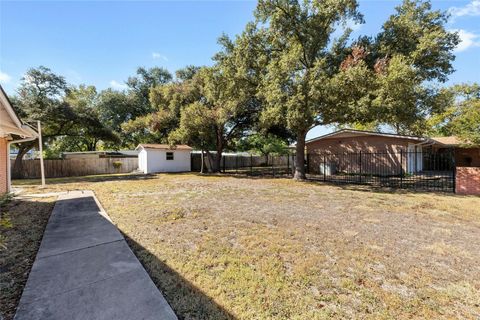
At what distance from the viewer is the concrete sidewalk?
215cm

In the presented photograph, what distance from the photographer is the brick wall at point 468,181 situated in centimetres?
859

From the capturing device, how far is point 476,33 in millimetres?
10172

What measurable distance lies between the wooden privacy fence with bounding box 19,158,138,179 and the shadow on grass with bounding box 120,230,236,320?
19761 mm

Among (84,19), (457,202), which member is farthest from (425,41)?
(84,19)

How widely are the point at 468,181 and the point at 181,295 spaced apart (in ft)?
37.8

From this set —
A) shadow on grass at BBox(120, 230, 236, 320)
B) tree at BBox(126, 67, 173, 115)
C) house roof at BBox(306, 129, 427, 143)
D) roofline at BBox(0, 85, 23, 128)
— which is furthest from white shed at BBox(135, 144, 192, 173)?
shadow on grass at BBox(120, 230, 236, 320)

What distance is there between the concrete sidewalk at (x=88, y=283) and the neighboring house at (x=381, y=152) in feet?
52.1

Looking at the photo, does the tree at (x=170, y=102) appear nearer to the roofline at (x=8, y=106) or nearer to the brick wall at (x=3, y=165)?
the brick wall at (x=3, y=165)

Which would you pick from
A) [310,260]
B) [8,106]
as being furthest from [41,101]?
[310,260]

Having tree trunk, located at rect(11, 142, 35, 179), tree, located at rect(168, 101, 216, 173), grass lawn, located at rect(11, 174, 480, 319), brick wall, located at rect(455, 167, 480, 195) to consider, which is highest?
tree, located at rect(168, 101, 216, 173)

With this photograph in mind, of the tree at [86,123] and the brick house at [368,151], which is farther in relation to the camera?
the tree at [86,123]

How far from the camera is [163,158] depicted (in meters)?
20.9

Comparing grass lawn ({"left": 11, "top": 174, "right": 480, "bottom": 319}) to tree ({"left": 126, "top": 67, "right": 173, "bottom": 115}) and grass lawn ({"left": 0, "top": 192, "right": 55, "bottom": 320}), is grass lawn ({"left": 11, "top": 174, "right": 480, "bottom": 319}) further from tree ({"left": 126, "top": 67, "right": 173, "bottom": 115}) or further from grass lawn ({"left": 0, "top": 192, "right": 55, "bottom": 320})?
tree ({"left": 126, "top": 67, "right": 173, "bottom": 115})

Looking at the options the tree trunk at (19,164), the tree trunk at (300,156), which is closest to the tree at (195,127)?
the tree trunk at (300,156)
